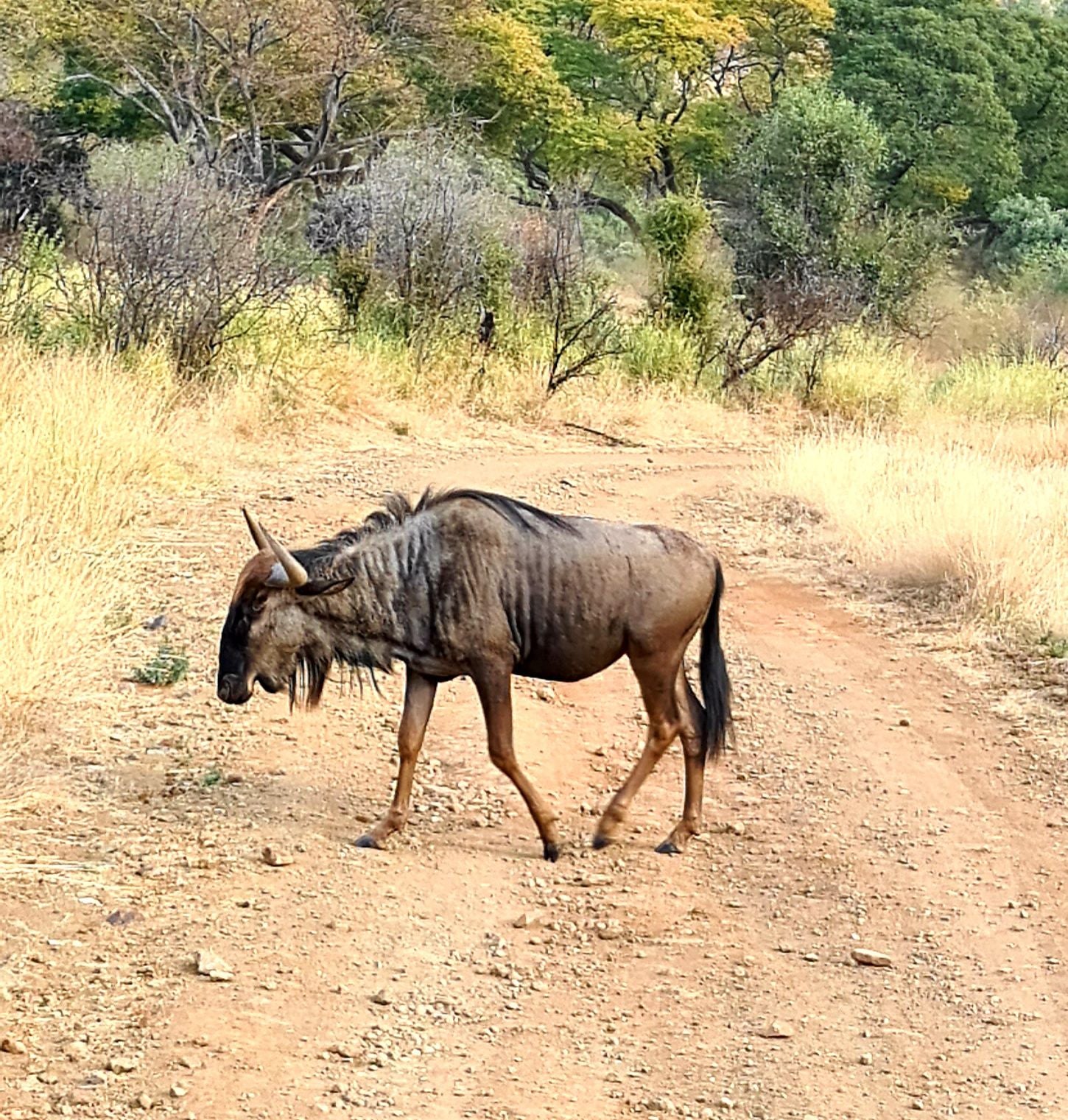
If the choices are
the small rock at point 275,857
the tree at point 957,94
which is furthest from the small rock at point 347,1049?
the tree at point 957,94

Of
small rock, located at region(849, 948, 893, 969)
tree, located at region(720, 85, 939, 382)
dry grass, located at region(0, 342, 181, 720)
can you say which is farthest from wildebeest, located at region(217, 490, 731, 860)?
tree, located at region(720, 85, 939, 382)

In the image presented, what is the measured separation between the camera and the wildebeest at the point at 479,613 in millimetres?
5977

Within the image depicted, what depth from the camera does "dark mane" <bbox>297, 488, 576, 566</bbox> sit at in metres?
6.12

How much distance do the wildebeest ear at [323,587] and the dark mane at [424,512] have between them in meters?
0.16

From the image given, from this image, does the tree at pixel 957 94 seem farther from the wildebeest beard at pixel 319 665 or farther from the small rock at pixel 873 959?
the small rock at pixel 873 959

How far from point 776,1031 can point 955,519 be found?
6.17m

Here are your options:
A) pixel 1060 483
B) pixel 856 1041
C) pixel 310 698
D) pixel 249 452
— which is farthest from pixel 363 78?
pixel 856 1041

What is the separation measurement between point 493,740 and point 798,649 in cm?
346

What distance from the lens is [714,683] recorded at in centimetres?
646

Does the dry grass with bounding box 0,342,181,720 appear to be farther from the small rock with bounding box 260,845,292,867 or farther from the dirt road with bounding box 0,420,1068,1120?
the small rock with bounding box 260,845,292,867

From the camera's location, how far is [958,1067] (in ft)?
14.9

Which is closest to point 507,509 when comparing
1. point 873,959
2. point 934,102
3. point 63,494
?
point 873,959

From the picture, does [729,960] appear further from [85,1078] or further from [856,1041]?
[85,1078]

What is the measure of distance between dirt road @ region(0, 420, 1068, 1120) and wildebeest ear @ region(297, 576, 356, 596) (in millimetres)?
797
